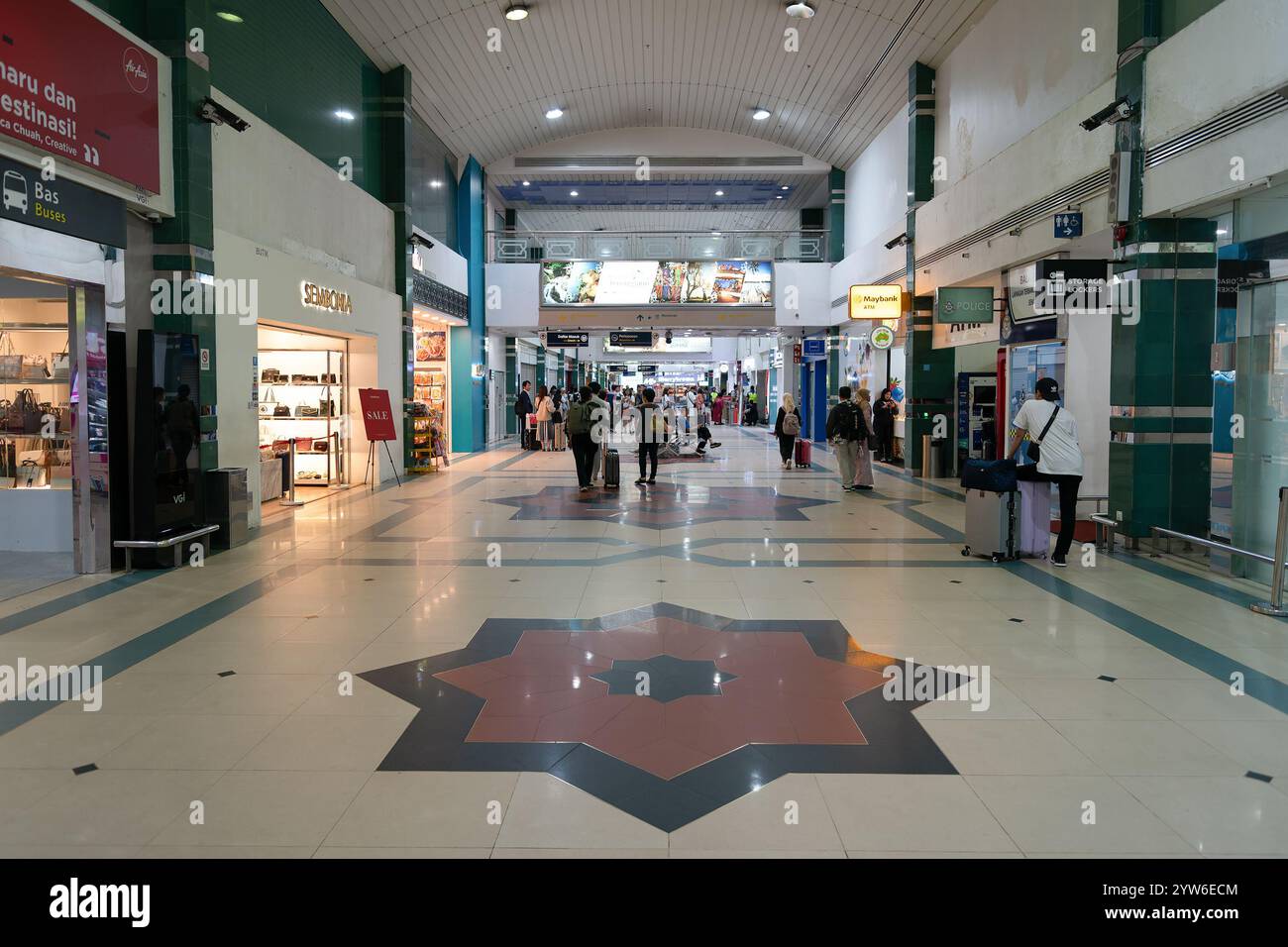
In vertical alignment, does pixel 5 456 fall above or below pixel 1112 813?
above

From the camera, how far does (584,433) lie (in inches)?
466

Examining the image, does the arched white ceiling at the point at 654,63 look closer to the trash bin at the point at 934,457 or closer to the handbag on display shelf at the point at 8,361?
the trash bin at the point at 934,457

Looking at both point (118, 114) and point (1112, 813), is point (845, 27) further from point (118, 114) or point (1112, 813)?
point (1112, 813)

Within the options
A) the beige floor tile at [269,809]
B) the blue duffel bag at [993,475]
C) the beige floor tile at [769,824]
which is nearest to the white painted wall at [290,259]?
the beige floor tile at [269,809]

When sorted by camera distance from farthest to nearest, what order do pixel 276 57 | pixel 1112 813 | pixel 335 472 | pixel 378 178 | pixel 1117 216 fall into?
1. pixel 378 178
2. pixel 335 472
3. pixel 276 57
4. pixel 1117 216
5. pixel 1112 813

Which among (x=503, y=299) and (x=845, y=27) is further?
(x=503, y=299)

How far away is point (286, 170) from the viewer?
1013 centimetres

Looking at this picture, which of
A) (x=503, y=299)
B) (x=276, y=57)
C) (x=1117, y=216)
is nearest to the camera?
(x=1117, y=216)

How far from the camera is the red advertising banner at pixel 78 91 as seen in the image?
5.65 meters

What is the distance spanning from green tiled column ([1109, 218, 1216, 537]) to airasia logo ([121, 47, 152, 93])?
8600 millimetres

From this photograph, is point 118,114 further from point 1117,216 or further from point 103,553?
point 1117,216
